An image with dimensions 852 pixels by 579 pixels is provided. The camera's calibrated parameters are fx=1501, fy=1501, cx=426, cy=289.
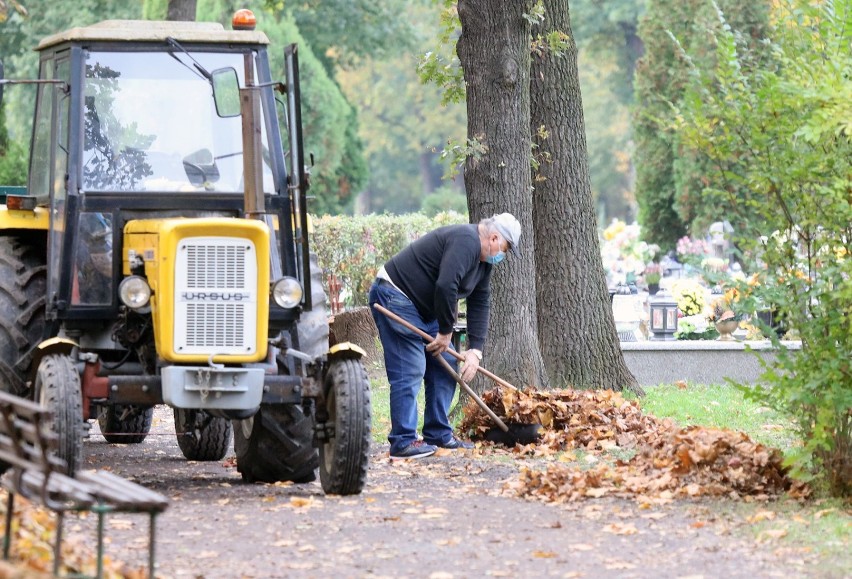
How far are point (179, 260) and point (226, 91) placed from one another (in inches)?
44.6

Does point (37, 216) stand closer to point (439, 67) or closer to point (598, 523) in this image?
point (598, 523)

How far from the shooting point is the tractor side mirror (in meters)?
8.22

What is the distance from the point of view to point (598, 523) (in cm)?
722

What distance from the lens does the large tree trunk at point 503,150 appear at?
11.5m

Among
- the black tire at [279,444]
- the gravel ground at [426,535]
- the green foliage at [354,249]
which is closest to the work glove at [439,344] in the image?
the gravel ground at [426,535]

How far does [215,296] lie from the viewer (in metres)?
7.73

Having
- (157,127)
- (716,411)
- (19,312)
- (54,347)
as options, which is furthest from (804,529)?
(716,411)

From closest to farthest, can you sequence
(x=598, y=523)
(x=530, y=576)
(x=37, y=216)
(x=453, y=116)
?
1. (x=530, y=576)
2. (x=598, y=523)
3. (x=37, y=216)
4. (x=453, y=116)

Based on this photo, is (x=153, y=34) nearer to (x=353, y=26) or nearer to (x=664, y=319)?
(x=664, y=319)

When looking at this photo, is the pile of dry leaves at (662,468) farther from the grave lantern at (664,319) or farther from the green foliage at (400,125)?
the green foliage at (400,125)

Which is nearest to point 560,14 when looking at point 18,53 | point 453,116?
point 18,53

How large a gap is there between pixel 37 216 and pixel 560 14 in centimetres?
565

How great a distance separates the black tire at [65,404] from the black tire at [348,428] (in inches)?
51.8

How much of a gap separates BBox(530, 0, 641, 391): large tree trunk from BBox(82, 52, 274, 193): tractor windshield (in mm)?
4773
